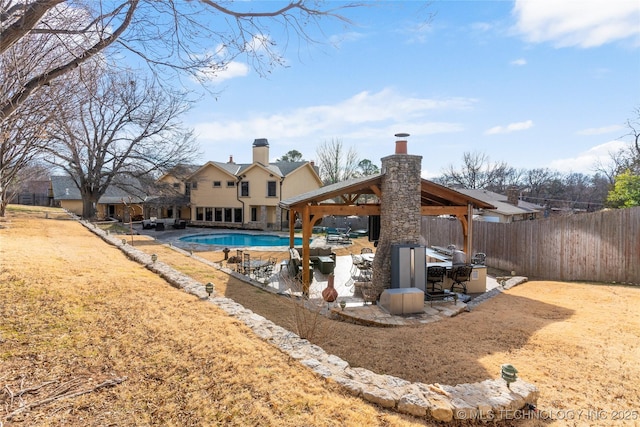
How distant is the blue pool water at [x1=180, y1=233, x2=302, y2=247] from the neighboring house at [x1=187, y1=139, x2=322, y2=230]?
3.15 meters

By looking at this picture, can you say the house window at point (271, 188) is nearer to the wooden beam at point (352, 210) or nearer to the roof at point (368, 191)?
the roof at point (368, 191)

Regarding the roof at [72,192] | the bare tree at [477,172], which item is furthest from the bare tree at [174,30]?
the bare tree at [477,172]

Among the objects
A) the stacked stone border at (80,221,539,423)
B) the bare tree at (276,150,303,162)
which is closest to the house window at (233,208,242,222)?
the bare tree at (276,150,303,162)

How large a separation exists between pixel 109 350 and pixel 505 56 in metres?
13.0

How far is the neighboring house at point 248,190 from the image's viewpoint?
2850 cm

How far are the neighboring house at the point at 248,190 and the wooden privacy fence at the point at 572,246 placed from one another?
1843 centimetres

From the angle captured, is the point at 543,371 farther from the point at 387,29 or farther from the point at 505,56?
the point at 505,56

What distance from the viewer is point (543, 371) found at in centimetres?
480

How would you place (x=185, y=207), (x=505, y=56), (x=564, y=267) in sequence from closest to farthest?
(x=505, y=56) → (x=564, y=267) → (x=185, y=207)

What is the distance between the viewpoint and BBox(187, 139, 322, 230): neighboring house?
2850cm

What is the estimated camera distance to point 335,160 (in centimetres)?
4275

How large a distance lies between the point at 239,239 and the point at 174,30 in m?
20.9

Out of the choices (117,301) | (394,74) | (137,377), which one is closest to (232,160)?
(394,74)

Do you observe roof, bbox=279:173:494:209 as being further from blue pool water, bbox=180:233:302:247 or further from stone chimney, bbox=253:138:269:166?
stone chimney, bbox=253:138:269:166
